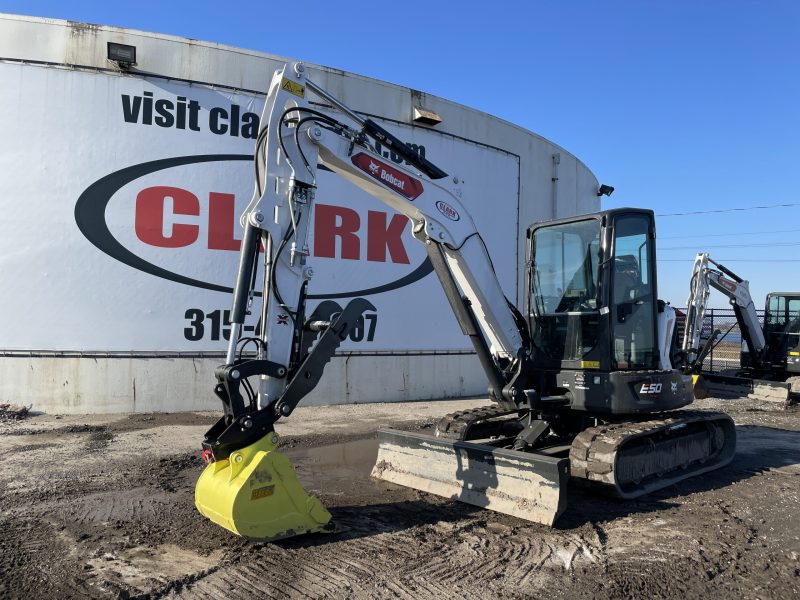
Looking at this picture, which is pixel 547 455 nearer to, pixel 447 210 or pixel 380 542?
pixel 380 542

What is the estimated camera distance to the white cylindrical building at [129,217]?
406 inches

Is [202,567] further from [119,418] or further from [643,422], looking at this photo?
[119,418]

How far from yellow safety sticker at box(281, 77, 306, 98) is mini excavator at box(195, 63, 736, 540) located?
3 centimetres

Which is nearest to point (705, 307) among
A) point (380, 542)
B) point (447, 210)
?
point (447, 210)

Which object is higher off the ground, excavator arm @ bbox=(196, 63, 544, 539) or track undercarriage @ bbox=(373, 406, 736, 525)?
excavator arm @ bbox=(196, 63, 544, 539)

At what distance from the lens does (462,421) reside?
7262mm

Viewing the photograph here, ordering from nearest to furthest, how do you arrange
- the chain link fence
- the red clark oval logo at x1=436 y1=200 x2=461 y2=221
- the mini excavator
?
the mini excavator < the red clark oval logo at x1=436 y1=200 x2=461 y2=221 < the chain link fence

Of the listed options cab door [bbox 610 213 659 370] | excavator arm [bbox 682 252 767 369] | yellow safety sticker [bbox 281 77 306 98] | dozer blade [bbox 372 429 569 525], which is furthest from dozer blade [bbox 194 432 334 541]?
excavator arm [bbox 682 252 767 369]

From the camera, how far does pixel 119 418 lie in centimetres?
1023

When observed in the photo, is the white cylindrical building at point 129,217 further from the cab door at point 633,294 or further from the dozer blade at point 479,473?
the cab door at point 633,294

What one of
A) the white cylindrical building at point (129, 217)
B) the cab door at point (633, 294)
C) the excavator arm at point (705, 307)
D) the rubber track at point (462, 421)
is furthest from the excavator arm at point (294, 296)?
the excavator arm at point (705, 307)

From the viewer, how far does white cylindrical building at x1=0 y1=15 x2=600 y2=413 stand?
10.3 meters

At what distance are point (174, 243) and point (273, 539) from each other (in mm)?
7334

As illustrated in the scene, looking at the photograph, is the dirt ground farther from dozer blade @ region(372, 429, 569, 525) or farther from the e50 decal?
the e50 decal
